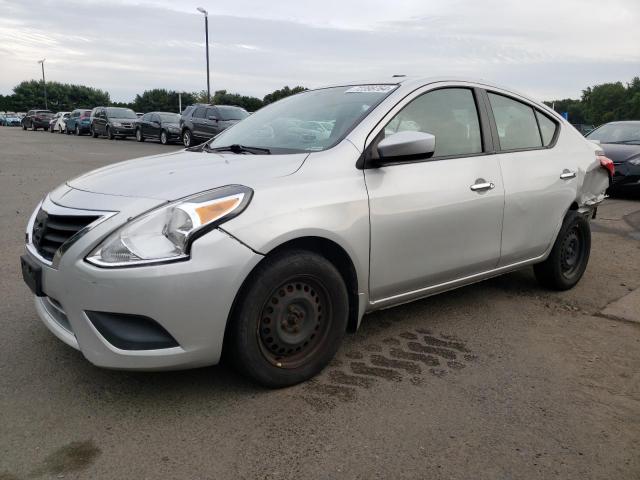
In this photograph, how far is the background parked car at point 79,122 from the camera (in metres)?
33.3

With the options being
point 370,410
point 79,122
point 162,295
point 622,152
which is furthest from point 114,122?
point 370,410

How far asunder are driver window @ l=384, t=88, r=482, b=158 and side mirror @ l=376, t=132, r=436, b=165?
0.84 ft

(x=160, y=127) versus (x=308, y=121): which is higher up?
(x=160, y=127)

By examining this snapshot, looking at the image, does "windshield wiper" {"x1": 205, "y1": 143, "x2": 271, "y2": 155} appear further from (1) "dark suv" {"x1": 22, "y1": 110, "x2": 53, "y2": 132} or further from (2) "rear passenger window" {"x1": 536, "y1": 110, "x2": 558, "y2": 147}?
(1) "dark suv" {"x1": 22, "y1": 110, "x2": 53, "y2": 132}

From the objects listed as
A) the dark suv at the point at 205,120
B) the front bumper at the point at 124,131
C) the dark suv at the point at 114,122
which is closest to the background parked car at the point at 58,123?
the dark suv at the point at 114,122

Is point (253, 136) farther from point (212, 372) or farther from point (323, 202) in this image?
point (212, 372)

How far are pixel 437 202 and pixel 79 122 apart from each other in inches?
1364

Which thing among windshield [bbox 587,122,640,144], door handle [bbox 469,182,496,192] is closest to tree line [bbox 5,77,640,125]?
windshield [bbox 587,122,640,144]

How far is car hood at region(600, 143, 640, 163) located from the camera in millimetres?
10406

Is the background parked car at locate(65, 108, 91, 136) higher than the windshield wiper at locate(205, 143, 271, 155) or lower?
higher

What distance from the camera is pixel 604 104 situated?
89500mm

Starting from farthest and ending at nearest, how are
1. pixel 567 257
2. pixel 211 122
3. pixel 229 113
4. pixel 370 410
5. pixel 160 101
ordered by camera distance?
pixel 160 101
pixel 229 113
pixel 211 122
pixel 567 257
pixel 370 410

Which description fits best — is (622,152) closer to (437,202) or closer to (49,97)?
(437,202)

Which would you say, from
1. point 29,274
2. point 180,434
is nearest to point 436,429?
point 180,434
